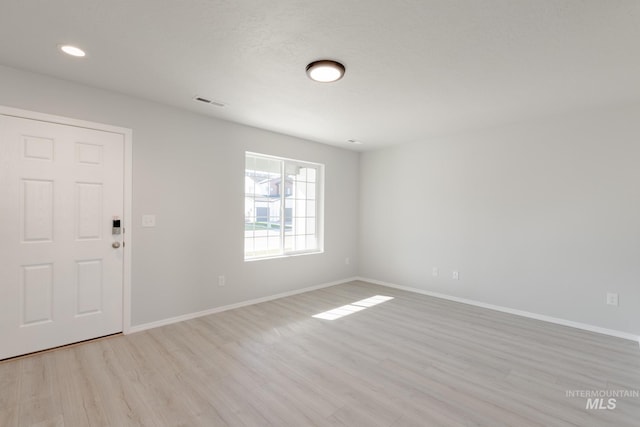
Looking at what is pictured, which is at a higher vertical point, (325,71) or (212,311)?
(325,71)

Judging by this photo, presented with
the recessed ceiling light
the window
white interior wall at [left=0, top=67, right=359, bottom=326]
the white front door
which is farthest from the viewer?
the window

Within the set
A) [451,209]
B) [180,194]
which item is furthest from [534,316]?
[180,194]

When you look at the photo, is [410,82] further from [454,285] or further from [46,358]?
[46,358]

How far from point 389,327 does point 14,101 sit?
13.7 ft

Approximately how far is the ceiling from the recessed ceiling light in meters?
0.06

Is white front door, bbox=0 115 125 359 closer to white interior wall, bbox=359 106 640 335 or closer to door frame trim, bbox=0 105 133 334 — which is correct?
door frame trim, bbox=0 105 133 334

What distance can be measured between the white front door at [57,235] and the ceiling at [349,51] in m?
0.65

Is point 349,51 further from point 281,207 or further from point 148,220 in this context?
point 281,207

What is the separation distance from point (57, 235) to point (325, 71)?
2857 mm

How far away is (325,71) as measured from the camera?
2457 millimetres

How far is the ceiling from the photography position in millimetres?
1793

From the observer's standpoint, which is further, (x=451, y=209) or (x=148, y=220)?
(x=451, y=209)

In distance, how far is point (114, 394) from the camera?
210cm

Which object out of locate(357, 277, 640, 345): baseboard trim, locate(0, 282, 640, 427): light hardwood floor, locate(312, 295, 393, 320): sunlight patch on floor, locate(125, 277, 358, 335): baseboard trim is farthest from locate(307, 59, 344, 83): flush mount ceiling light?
locate(357, 277, 640, 345): baseboard trim
